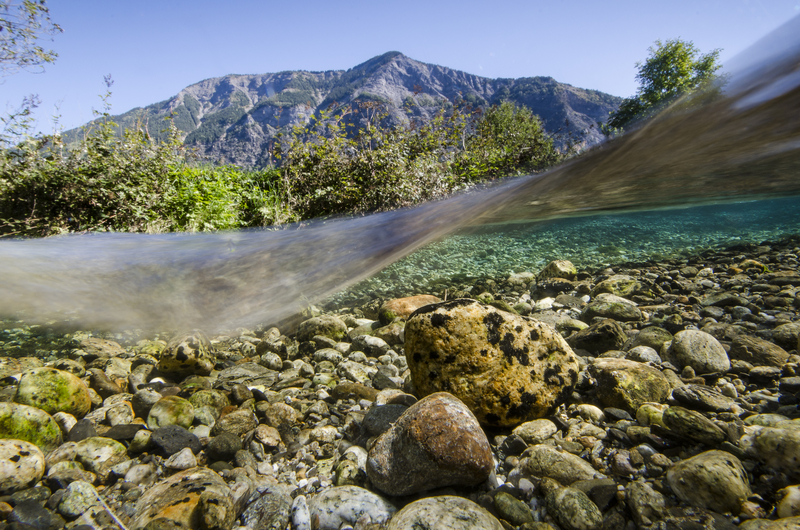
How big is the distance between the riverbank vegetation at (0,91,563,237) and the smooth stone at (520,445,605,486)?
5127 millimetres

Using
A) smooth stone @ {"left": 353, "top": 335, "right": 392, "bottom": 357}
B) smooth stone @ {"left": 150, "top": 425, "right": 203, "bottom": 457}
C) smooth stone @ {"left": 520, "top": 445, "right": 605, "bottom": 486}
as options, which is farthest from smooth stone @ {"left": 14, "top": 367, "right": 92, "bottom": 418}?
smooth stone @ {"left": 520, "top": 445, "right": 605, "bottom": 486}

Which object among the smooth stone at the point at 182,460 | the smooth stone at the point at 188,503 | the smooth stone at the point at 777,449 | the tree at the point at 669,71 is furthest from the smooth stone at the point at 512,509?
the tree at the point at 669,71

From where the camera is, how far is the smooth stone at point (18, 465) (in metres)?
1.64

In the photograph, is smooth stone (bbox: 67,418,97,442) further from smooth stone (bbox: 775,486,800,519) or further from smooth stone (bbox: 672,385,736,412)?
smooth stone (bbox: 672,385,736,412)

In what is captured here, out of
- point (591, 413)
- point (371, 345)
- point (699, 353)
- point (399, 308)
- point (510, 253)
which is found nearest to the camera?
point (591, 413)

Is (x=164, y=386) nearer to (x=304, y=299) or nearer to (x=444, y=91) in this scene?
(x=304, y=299)

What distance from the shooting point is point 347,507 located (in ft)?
5.24

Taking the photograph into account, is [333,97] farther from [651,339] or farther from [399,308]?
[651,339]

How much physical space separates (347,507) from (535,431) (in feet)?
4.07

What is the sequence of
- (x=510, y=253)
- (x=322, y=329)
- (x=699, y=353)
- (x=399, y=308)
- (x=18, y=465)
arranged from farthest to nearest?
1. (x=510, y=253)
2. (x=399, y=308)
3. (x=322, y=329)
4. (x=699, y=353)
5. (x=18, y=465)

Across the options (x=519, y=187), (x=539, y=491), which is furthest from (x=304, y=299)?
(x=539, y=491)

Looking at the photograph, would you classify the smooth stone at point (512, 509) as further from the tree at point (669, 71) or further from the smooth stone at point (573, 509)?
the tree at point (669, 71)

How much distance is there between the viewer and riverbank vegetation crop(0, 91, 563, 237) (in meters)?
5.23

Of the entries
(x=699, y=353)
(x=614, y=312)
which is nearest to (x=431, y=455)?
(x=699, y=353)
